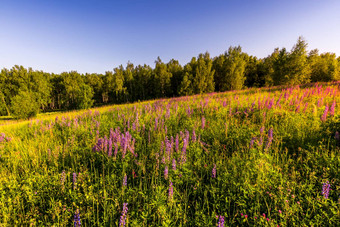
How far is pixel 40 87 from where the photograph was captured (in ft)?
161

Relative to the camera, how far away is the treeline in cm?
2445

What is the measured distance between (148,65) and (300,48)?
42.6m

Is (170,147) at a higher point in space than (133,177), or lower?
higher

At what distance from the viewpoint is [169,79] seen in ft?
135

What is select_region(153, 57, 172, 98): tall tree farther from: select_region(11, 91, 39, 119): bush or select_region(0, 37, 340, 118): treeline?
select_region(11, 91, 39, 119): bush

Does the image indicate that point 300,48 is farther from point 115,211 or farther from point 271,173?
point 115,211

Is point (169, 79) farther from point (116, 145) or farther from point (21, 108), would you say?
point (116, 145)

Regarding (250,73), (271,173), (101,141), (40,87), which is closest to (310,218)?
(271,173)

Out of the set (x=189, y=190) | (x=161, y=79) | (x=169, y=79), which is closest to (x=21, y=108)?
(x=161, y=79)

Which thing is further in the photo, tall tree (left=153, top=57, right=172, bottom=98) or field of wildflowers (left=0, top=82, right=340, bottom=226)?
tall tree (left=153, top=57, right=172, bottom=98)

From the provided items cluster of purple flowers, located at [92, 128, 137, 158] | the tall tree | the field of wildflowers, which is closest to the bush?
the tall tree

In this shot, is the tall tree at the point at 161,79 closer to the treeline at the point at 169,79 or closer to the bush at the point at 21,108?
the treeline at the point at 169,79

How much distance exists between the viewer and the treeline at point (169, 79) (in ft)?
80.2

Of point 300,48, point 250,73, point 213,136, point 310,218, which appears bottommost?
point 310,218
